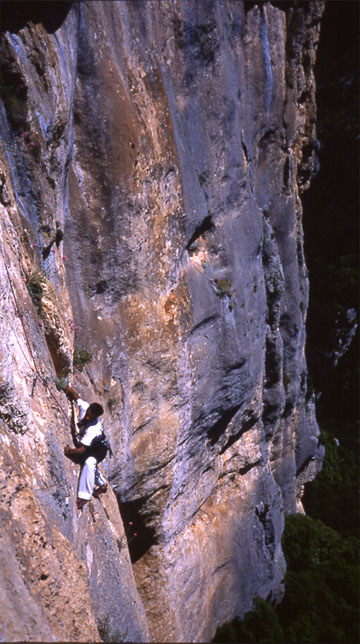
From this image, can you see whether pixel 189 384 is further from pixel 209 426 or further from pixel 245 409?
pixel 245 409

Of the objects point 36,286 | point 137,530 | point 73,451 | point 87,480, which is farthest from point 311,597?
point 36,286

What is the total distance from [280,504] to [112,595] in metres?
8.39

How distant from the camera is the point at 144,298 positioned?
7953 mm

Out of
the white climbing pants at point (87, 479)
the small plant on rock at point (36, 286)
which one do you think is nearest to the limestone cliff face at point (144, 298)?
the small plant on rock at point (36, 286)

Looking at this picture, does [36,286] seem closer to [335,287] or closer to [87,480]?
[87,480]

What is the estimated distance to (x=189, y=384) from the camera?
346 inches

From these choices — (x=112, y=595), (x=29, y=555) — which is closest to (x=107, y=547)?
(x=112, y=595)

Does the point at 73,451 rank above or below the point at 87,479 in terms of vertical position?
above

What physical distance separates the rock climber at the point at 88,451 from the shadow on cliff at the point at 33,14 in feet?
14.1

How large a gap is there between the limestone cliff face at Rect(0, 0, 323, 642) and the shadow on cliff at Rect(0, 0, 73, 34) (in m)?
0.04

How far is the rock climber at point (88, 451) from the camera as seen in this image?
5750mm

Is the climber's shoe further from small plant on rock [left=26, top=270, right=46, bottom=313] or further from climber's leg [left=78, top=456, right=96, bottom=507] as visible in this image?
small plant on rock [left=26, top=270, right=46, bottom=313]

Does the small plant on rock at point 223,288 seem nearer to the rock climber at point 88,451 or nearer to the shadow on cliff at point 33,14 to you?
the rock climber at point 88,451

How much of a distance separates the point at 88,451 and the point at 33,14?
205 inches
